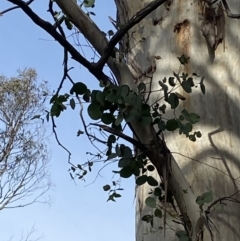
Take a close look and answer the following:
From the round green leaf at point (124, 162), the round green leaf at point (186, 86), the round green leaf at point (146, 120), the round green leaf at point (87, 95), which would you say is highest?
the round green leaf at point (186, 86)

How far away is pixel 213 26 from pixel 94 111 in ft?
1.21

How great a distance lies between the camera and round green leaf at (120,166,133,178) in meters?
0.73

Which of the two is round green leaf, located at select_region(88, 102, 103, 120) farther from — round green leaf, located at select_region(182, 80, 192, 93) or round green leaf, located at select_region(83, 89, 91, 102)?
round green leaf, located at select_region(182, 80, 192, 93)

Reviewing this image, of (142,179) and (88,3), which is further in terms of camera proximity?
(88,3)

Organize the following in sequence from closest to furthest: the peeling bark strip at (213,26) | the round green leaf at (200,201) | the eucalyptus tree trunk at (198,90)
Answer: the round green leaf at (200,201) → the eucalyptus tree trunk at (198,90) → the peeling bark strip at (213,26)

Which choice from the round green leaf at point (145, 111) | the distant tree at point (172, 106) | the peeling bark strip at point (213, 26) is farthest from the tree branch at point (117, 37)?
the peeling bark strip at point (213, 26)

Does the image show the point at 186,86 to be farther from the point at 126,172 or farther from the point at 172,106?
the point at 126,172

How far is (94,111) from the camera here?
2.33ft

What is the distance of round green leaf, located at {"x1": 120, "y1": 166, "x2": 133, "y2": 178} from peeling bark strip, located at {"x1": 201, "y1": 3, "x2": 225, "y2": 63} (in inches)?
12.1

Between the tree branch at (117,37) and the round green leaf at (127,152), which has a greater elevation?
the tree branch at (117,37)

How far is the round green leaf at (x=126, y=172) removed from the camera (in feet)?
2.38

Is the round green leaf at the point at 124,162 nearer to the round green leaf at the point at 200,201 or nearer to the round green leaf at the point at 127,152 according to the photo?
the round green leaf at the point at 127,152

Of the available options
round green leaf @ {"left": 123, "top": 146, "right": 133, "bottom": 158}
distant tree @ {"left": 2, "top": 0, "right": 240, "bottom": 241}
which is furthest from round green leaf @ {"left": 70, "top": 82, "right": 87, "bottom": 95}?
round green leaf @ {"left": 123, "top": 146, "right": 133, "bottom": 158}

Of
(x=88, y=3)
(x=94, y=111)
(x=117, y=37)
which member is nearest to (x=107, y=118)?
(x=94, y=111)
